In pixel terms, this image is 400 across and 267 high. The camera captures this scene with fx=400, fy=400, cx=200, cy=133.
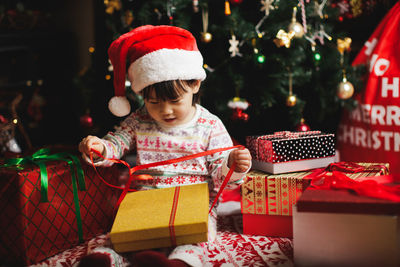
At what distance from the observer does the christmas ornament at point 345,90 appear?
4.60 feet

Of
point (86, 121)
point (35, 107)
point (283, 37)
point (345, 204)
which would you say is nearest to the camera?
point (345, 204)

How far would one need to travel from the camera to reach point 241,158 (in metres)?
1.03

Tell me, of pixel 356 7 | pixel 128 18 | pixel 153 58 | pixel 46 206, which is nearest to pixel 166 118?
pixel 153 58

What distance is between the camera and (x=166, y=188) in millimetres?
1071

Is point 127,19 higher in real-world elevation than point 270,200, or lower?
higher

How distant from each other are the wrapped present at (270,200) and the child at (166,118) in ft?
0.21

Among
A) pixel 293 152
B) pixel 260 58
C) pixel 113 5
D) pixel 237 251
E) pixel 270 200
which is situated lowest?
pixel 237 251

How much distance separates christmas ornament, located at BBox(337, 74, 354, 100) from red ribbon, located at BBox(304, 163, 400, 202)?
14.6 inches

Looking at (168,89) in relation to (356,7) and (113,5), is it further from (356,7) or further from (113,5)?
(356,7)

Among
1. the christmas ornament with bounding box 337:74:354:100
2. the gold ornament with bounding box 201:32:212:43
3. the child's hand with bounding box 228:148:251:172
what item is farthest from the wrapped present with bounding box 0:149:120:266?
the christmas ornament with bounding box 337:74:354:100

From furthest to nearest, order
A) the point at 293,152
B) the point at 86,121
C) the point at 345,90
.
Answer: the point at 86,121 → the point at 345,90 → the point at 293,152

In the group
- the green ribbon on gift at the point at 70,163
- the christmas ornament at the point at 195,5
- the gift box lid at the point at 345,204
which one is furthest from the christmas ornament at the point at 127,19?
the gift box lid at the point at 345,204

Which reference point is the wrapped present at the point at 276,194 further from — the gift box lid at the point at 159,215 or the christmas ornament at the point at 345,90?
the christmas ornament at the point at 345,90

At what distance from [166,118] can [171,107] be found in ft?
0.13
